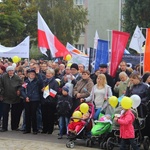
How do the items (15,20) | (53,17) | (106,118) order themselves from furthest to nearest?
1. (53,17)
2. (15,20)
3. (106,118)

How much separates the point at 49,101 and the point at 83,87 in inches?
45.8

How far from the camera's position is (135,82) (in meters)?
9.08

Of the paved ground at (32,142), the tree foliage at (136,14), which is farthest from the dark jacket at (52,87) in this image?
the tree foliage at (136,14)

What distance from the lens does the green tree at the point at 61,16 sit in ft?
162

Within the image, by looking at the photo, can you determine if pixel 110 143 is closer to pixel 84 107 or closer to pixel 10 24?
pixel 84 107

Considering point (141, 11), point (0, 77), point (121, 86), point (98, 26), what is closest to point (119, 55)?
point (121, 86)

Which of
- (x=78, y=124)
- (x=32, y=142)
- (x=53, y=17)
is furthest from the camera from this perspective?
(x=53, y=17)

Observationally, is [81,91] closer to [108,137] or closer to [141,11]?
[108,137]

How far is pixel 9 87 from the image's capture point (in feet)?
36.7

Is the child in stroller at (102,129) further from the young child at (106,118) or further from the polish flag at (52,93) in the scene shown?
the polish flag at (52,93)

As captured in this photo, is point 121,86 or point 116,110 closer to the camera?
point 116,110

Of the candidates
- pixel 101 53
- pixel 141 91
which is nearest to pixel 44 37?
pixel 101 53

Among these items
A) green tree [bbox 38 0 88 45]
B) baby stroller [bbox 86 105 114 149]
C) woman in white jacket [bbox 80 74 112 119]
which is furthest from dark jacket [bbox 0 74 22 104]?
green tree [bbox 38 0 88 45]

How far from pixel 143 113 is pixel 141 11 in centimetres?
2682
